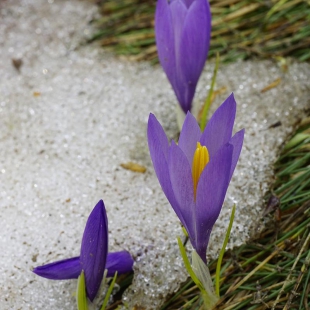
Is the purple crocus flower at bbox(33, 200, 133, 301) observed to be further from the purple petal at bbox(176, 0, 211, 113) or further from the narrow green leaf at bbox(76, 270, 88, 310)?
the purple petal at bbox(176, 0, 211, 113)

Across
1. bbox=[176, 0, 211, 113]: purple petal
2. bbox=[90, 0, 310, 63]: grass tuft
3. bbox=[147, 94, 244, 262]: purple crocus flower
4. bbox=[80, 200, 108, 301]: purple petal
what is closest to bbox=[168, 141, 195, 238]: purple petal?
bbox=[147, 94, 244, 262]: purple crocus flower

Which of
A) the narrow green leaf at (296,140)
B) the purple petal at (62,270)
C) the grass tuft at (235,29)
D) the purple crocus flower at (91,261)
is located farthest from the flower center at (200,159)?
the grass tuft at (235,29)

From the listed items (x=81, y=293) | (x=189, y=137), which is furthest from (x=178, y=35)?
(x=81, y=293)

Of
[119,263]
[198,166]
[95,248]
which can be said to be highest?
[198,166]

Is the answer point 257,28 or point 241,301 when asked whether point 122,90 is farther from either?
point 241,301

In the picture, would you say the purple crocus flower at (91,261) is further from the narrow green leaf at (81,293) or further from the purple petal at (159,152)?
the purple petal at (159,152)

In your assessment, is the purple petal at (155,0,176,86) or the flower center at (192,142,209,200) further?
the purple petal at (155,0,176,86)

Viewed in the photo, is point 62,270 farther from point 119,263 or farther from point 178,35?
point 178,35
